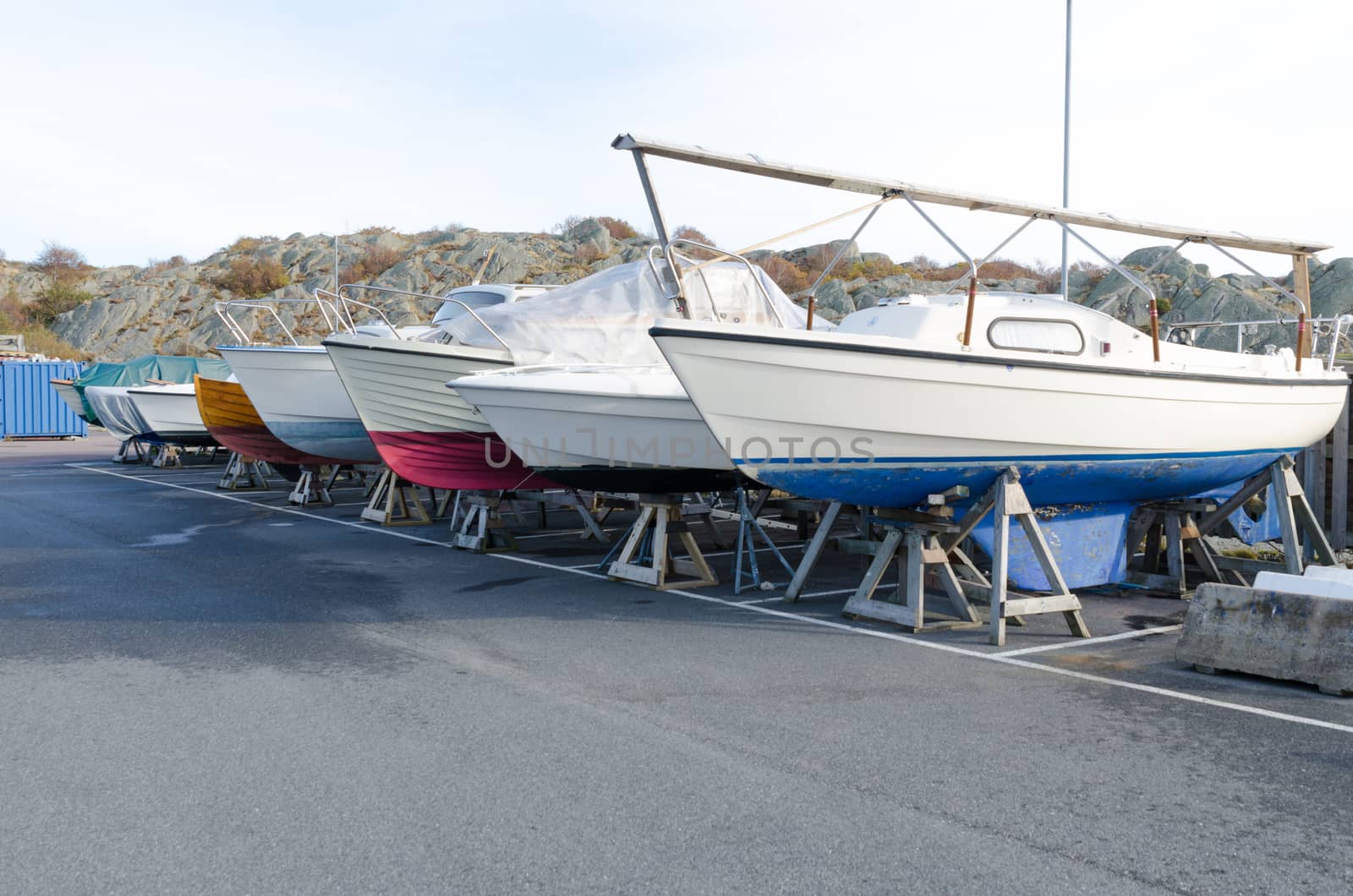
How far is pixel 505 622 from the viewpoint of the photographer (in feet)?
23.0

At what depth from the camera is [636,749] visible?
4.39 m

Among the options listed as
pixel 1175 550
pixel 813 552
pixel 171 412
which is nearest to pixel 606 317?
pixel 813 552

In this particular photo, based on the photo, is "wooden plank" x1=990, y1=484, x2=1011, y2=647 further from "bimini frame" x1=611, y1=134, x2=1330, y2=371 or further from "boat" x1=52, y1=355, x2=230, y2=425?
"boat" x1=52, y1=355, x2=230, y2=425

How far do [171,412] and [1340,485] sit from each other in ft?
65.8

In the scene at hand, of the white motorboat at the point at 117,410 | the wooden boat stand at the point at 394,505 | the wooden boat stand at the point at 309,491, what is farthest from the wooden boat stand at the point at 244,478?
the wooden boat stand at the point at 394,505

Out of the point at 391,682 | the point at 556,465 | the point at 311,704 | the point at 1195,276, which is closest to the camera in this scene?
the point at 311,704

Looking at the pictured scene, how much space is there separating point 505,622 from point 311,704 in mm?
2046

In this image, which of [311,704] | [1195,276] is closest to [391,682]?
[311,704]

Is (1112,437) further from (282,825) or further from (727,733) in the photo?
(282,825)

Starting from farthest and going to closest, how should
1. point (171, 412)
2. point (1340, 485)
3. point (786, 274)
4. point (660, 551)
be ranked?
point (786, 274)
point (171, 412)
point (1340, 485)
point (660, 551)

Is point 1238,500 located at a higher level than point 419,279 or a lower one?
lower

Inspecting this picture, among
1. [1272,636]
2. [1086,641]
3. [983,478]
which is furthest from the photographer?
[983,478]

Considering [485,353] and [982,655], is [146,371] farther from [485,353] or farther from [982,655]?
[982,655]

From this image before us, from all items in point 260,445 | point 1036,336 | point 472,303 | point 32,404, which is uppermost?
point 472,303
